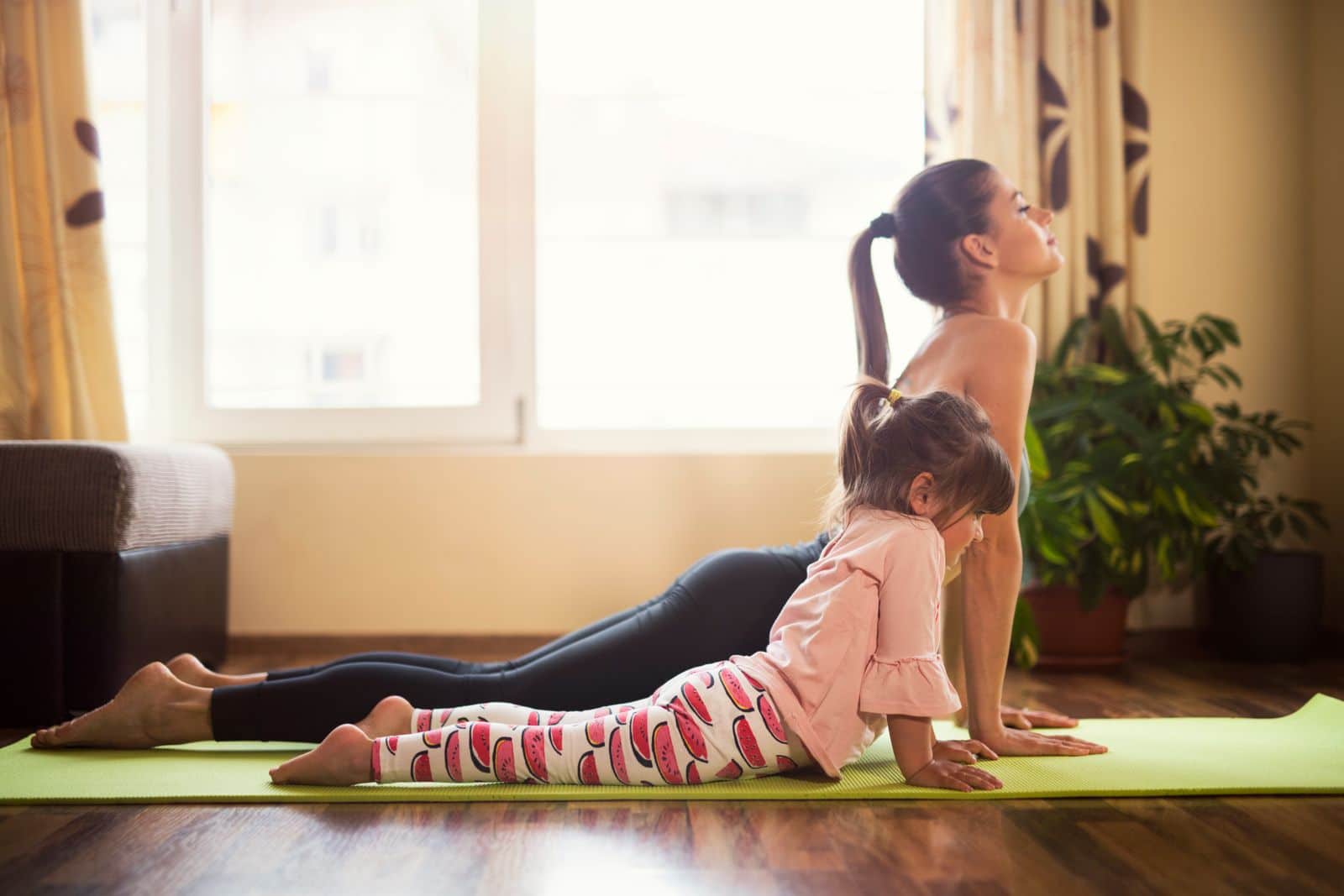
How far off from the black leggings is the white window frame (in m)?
1.53

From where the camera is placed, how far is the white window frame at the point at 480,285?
10.8ft

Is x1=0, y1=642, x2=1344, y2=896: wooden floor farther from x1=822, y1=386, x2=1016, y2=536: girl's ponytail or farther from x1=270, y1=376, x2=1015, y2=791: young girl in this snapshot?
x1=822, y1=386, x2=1016, y2=536: girl's ponytail

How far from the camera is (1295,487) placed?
331 centimetres

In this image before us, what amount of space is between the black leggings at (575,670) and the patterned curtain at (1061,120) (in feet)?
5.70

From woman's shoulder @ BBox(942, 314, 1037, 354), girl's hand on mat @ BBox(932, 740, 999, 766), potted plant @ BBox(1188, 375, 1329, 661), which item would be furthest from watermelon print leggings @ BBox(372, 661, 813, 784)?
potted plant @ BBox(1188, 375, 1329, 661)

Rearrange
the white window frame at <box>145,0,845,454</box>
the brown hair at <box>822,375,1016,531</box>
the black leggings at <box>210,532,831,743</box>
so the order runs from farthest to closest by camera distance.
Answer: the white window frame at <box>145,0,845,454</box>
the black leggings at <box>210,532,831,743</box>
the brown hair at <box>822,375,1016,531</box>

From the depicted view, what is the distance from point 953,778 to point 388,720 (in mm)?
792

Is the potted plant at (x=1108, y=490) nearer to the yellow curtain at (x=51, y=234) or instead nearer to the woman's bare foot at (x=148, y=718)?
the woman's bare foot at (x=148, y=718)

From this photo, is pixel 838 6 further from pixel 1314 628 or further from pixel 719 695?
pixel 719 695

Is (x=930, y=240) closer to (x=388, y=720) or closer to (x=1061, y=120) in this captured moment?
(x=388, y=720)

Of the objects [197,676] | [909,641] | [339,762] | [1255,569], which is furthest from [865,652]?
[1255,569]

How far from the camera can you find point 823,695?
1.50m

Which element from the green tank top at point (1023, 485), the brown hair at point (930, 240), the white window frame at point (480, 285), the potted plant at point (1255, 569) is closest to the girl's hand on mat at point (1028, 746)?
the green tank top at point (1023, 485)

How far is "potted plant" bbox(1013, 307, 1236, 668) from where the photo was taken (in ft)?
9.11
